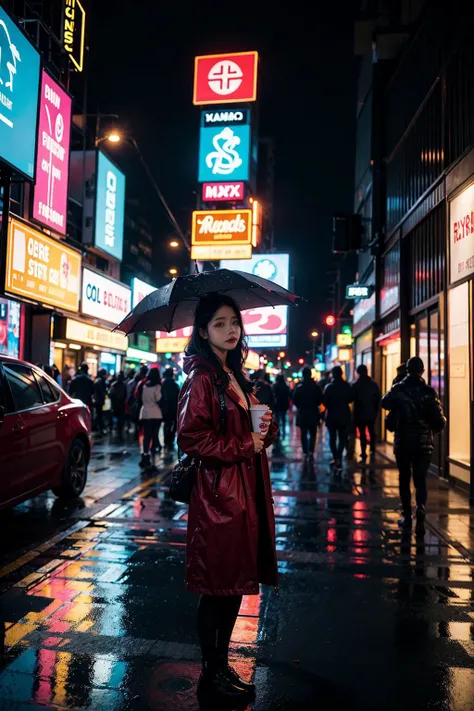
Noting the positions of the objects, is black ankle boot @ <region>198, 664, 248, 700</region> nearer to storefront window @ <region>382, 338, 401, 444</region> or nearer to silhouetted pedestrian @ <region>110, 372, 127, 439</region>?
storefront window @ <region>382, 338, 401, 444</region>

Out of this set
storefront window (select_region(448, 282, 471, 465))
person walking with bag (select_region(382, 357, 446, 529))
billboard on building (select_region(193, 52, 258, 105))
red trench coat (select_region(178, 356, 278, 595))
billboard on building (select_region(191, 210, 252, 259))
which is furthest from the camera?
billboard on building (select_region(193, 52, 258, 105))

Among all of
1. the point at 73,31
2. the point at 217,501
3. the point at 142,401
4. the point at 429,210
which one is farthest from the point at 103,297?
the point at 217,501

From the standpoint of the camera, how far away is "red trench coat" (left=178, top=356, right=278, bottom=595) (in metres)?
2.83

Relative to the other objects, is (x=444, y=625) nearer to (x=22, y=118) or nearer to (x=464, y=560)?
(x=464, y=560)

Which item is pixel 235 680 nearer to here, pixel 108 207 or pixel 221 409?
pixel 221 409

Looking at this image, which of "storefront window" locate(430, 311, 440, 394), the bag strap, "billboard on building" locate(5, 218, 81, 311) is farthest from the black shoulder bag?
"billboard on building" locate(5, 218, 81, 311)

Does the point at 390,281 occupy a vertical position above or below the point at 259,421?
above

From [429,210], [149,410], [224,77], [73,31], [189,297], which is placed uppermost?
[224,77]

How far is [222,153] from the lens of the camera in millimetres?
22781

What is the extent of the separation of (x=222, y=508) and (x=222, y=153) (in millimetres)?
21783

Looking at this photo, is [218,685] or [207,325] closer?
[218,685]

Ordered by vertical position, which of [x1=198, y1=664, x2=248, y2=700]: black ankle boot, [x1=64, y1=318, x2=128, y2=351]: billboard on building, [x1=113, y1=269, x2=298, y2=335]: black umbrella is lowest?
[x1=198, y1=664, x2=248, y2=700]: black ankle boot

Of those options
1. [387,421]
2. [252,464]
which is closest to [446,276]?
[387,421]

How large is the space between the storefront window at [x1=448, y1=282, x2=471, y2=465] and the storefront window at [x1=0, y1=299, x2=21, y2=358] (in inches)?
469
